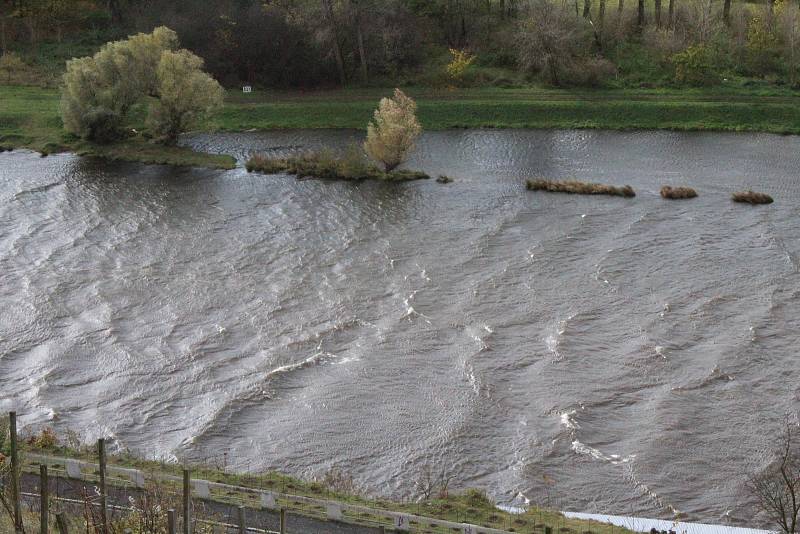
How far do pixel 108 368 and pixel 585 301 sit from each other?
23.6 metres

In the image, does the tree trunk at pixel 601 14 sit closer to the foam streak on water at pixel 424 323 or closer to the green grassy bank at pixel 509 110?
the green grassy bank at pixel 509 110

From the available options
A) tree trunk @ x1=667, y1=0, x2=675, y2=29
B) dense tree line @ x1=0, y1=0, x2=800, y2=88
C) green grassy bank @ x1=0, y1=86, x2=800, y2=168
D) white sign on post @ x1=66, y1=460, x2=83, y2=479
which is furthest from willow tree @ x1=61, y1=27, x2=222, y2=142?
white sign on post @ x1=66, y1=460, x2=83, y2=479

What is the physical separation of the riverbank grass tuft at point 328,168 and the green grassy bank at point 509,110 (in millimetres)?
12926

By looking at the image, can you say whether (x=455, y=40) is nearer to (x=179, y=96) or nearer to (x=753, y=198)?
(x=179, y=96)

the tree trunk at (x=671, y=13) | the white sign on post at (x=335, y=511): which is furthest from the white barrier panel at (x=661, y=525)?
the tree trunk at (x=671, y=13)

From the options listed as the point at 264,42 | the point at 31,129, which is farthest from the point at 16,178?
the point at 264,42

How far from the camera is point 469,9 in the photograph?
11006cm

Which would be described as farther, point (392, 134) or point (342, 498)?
point (392, 134)

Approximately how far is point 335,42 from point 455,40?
547 inches

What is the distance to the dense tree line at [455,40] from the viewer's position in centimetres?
9881

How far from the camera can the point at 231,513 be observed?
34.4 metres

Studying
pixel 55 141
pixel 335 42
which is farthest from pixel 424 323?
pixel 335 42

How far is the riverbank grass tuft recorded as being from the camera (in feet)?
252

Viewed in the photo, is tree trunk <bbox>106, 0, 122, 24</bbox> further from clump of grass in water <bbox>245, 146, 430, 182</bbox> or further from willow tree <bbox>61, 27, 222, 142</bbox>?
clump of grass in water <bbox>245, 146, 430, 182</bbox>
